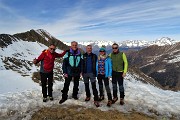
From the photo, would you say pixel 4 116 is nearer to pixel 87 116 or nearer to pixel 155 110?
pixel 87 116

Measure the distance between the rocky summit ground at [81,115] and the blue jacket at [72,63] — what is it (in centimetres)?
212

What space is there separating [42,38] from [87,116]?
103422mm

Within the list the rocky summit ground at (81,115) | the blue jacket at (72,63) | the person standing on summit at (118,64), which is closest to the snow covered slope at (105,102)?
the rocky summit ground at (81,115)

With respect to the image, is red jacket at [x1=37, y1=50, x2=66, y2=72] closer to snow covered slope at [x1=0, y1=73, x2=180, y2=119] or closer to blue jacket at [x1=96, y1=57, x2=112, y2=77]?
snow covered slope at [x1=0, y1=73, x2=180, y2=119]

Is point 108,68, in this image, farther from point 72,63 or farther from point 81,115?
point 81,115

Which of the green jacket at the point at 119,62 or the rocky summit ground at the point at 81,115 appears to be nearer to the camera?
the rocky summit ground at the point at 81,115

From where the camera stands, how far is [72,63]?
50.0 feet

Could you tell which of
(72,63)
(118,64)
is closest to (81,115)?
(72,63)

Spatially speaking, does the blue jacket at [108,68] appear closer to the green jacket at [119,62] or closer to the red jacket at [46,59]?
the green jacket at [119,62]

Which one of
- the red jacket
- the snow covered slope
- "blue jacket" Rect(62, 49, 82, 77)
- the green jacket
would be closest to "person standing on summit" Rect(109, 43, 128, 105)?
the green jacket

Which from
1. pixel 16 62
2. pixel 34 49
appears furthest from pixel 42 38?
pixel 16 62

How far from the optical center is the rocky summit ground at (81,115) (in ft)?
43.1

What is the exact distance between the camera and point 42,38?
375 ft

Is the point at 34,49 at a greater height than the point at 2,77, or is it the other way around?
the point at 34,49
